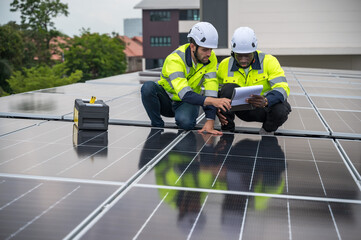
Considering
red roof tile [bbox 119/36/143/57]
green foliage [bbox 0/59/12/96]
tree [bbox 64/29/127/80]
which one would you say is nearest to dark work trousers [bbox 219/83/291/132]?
green foliage [bbox 0/59/12/96]

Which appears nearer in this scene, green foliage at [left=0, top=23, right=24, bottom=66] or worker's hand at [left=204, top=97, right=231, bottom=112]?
Result: worker's hand at [left=204, top=97, right=231, bottom=112]

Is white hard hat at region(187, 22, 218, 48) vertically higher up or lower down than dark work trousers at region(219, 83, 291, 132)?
higher up

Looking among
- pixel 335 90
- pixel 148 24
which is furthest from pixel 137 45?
pixel 335 90

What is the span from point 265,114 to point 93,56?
47851 millimetres

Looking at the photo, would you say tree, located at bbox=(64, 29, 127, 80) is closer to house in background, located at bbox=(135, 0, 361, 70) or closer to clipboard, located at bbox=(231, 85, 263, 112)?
house in background, located at bbox=(135, 0, 361, 70)

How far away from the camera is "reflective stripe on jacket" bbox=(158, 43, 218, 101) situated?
612 centimetres

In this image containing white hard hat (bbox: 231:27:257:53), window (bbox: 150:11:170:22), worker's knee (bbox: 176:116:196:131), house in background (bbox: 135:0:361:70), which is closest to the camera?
white hard hat (bbox: 231:27:257:53)

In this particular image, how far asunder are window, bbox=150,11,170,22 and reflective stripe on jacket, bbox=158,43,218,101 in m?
55.5

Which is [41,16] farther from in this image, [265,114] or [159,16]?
[265,114]

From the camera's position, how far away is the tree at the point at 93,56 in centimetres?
5117

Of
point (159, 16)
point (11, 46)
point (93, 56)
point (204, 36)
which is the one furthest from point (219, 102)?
point (159, 16)

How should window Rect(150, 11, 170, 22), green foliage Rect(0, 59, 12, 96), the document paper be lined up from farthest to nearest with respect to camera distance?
window Rect(150, 11, 170, 22), green foliage Rect(0, 59, 12, 96), the document paper

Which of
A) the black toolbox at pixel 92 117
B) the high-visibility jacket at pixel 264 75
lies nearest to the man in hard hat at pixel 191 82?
the high-visibility jacket at pixel 264 75

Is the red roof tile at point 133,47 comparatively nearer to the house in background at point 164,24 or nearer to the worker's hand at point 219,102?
the house in background at point 164,24
